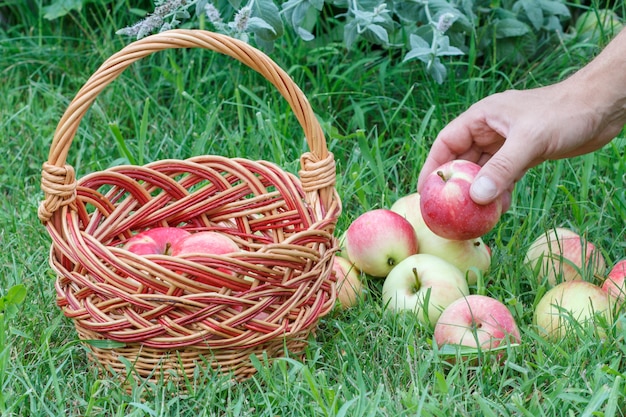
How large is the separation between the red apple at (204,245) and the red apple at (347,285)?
301 millimetres

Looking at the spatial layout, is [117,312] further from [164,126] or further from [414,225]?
[164,126]

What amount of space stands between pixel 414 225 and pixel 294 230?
0.34m

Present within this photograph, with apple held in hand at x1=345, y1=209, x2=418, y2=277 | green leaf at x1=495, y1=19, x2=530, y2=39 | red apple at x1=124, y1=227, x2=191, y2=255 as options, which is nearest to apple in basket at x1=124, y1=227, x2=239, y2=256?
red apple at x1=124, y1=227, x2=191, y2=255

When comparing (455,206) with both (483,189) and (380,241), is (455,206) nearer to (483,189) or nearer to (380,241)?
(483,189)

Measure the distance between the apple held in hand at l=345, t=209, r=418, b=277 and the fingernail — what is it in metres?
0.26

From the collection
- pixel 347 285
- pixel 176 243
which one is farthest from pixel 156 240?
pixel 347 285

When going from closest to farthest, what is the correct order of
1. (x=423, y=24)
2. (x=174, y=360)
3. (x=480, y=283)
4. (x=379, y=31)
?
(x=174, y=360)
(x=480, y=283)
(x=379, y=31)
(x=423, y=24)

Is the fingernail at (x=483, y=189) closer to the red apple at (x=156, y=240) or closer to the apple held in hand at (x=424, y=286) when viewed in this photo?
the apple held in hand at (x=424, y=286)

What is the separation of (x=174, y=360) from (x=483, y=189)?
0.74 metres

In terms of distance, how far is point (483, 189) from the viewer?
1845 millimetres

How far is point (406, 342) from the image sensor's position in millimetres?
1808

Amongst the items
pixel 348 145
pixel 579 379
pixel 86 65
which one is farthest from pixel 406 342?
pixel 86 65

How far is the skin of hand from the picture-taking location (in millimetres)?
1828

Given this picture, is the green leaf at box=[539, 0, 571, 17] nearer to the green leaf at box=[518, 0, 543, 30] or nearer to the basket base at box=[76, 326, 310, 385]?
the green leaf at box=[518, 0, 543, 30]
